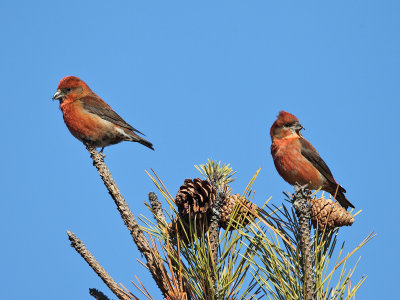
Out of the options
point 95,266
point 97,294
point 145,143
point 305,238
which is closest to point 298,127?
point 145,143

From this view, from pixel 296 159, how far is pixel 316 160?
343mm

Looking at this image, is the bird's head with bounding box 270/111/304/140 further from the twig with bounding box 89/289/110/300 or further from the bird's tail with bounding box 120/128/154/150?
the twig with bounding box 89/289/110/300

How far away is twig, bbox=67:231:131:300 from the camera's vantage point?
250 cm

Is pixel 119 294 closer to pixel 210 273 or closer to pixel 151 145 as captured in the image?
pixel 210 273

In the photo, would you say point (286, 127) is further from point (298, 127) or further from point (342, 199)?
point (342, 199)

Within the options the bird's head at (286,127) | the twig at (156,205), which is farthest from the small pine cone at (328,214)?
the bird's head at (286,127)

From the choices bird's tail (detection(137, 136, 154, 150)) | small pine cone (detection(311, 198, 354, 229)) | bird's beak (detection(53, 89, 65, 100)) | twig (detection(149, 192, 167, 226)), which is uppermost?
bird's beak (detection(53, 89, 65, 100))

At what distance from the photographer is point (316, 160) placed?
6.44 metres

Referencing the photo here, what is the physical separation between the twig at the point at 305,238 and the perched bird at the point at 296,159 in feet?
11.0

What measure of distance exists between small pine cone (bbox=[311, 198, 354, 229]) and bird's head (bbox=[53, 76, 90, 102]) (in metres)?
5.24

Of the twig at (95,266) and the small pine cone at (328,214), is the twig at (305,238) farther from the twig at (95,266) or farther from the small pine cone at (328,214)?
the twig at (95,266)

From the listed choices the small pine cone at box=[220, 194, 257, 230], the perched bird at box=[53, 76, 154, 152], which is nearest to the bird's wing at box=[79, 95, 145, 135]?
the perched bird at box=[53, 76, 154, 152]

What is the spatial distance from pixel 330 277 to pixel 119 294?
1.07m

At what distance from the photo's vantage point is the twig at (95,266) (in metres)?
2.50
